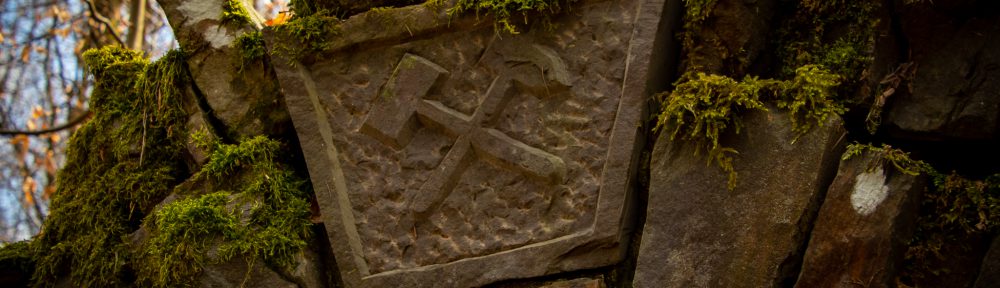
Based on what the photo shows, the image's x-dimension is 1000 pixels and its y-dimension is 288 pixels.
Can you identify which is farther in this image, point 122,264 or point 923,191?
point 122,264

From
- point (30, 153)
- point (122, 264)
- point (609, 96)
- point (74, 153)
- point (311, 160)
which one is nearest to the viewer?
point (609, 96)

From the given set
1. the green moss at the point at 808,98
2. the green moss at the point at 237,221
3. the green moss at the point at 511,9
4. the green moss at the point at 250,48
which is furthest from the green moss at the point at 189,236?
the green moss at the point at 808,98

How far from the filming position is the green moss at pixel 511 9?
2596 mm

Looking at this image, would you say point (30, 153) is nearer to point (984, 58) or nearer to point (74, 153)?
point (74, 153)

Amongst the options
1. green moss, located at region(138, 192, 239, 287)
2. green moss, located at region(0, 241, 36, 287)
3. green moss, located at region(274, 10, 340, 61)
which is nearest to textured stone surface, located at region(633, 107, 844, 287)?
green moss, located at region(274, 10, 340, 61)

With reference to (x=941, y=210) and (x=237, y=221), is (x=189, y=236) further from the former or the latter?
(x=941, y=210)

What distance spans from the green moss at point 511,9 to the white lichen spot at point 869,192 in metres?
0.94

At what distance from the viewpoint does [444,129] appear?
271 centimetres

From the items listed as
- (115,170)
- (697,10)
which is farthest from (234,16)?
(697,10)

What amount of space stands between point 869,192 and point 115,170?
2575 mm

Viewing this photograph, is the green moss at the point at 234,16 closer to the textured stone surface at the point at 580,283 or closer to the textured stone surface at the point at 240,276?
the textured stone surface at the point at 240,276

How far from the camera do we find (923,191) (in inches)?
91.0

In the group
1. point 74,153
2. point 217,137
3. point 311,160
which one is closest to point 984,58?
point 311,160

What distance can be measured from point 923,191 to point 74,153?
299cm
